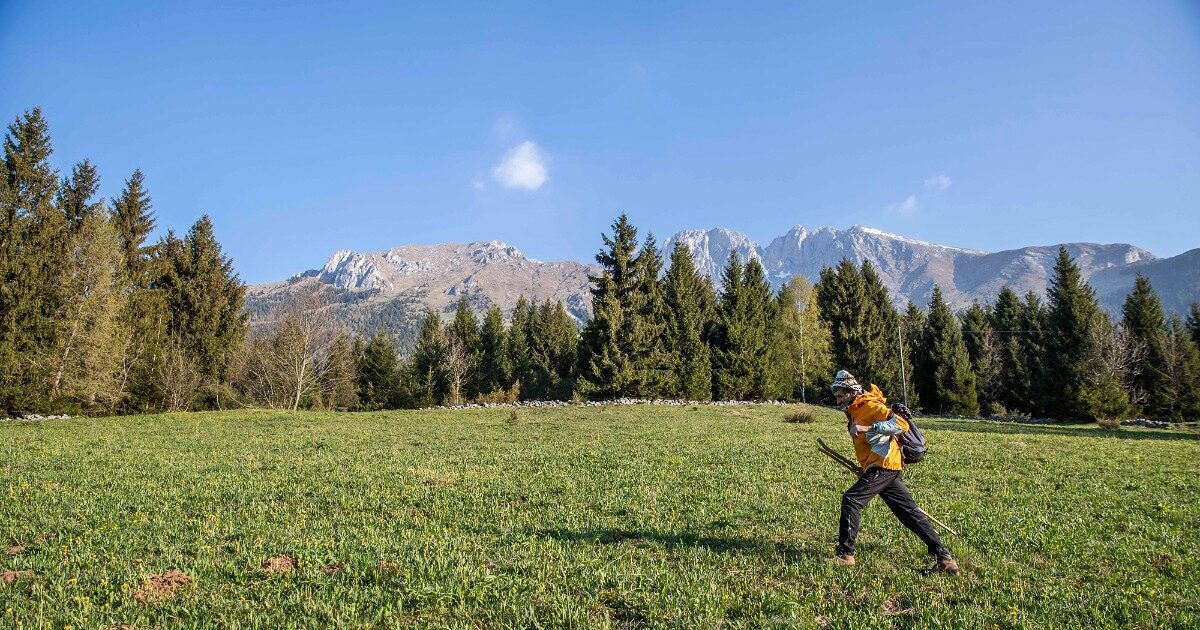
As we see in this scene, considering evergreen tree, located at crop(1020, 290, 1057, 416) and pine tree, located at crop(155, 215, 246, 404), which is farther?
evergreen tree, located at crop(1020, 290, 1057, 416)

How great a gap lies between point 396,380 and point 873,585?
6870 centimetres

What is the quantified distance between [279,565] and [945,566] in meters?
8.74

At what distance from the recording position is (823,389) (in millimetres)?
62094

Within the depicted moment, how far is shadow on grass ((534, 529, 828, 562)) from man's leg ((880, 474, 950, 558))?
4.00 feet

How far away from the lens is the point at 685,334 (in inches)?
2174

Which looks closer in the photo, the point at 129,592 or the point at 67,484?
the point at 129,592

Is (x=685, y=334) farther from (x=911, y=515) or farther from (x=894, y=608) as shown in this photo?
(x=894, y=608)

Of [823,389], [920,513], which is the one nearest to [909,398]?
[823,389]

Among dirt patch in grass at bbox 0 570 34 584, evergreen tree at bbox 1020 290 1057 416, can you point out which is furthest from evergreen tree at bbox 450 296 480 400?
dirt patch in grass at bbox 0 570 34 584

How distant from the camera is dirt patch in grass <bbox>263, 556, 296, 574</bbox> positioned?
7254 millimetres

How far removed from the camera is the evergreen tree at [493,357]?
7544cm

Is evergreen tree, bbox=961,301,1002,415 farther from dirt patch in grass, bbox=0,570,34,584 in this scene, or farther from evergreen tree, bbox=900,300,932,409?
Result: dirt patch in grass, bbox=0,570,34,584

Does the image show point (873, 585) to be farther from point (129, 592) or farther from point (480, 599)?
point (129, 592)

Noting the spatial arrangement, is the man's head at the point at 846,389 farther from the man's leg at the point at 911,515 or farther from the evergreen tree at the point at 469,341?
the evergreen tree at the point at 469,341
